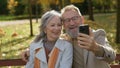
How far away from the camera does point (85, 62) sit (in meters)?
4.14

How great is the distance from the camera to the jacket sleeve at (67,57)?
413cm

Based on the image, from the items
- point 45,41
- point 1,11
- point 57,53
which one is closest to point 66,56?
point 57,53

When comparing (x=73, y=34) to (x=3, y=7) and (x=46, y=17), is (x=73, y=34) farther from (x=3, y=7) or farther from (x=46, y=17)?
(x=3, y=7)

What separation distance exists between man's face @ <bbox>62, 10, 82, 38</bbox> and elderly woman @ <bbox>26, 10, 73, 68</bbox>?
0.43 feet

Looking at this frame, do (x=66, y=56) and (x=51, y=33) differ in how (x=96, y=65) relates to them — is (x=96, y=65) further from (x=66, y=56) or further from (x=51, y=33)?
(x=51, y=33)

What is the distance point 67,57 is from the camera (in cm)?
416

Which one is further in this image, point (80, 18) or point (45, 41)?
point (45, 41)

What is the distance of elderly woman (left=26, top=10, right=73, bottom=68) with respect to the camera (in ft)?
13.7

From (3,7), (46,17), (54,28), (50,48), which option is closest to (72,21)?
(54,28)

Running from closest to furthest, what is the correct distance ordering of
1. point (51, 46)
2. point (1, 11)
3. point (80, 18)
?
1. point (80, 18)
2. point (51, 46)
3. point (1, 11)

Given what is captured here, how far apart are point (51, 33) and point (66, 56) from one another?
1.04 ft

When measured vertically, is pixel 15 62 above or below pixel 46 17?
below

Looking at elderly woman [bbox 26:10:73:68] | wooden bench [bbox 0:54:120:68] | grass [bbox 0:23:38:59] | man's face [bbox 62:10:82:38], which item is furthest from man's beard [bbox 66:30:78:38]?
grass [bbox 0:23:38:59]

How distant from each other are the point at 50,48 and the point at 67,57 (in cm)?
32
